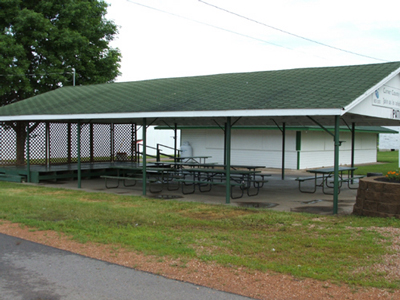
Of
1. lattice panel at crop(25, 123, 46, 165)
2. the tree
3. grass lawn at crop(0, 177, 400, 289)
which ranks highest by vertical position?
the tree

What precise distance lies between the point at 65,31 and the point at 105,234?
16.6 m

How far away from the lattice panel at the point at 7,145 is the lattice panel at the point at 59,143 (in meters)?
1.69

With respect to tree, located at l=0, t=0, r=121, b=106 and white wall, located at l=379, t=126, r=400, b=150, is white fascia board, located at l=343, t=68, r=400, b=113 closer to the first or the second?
tree, located at l=0, t=0, r=121, b=106

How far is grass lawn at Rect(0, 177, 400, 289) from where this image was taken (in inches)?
213

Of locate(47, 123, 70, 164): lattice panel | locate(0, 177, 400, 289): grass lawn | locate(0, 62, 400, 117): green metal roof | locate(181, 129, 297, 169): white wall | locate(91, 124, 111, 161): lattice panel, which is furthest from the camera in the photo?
locate(181, 129, 297, 169): white wall

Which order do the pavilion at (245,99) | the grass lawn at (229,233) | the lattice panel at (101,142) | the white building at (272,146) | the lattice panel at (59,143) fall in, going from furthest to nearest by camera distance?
the white building at (272,146) < the lattice panel at (101,142) < the lattice panel at (59,143) < the pavilion at (245,99) < the grass lawn at (229,233)

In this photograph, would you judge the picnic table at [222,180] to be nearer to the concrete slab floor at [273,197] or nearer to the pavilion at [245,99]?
the concrete slab floor at [273,197]

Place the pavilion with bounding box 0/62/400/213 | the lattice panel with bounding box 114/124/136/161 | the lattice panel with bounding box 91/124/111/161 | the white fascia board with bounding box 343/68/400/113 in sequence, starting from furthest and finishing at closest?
the lattice panel with bounding box 114/124/136/161, the lattice panel with bounding box 91/124/111/161, the pavilion with bounding box 0/62/400/213, the white fascia board with bounding box 343/68/400/113

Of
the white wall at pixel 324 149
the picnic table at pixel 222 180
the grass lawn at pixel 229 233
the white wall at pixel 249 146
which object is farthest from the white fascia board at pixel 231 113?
the white wall at pixel 324 149

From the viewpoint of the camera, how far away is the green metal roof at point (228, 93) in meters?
9.59

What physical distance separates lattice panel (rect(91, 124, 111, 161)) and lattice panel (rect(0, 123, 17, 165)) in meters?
3.26

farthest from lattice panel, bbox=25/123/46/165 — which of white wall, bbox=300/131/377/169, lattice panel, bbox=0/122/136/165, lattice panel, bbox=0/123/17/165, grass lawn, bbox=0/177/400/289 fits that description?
white wall, bbox=300/131/377/169

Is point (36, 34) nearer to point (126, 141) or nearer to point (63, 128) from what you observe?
point (63, 128)

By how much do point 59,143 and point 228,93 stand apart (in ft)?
31.0
